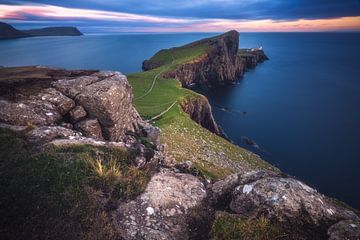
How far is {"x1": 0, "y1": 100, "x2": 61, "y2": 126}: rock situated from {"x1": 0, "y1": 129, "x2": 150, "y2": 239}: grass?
375cm

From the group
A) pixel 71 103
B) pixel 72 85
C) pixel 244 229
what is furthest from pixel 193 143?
pixel 244 229

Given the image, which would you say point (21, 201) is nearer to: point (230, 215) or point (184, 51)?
point (230, 215)

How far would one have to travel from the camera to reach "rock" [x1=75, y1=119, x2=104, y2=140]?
1694 centimetres

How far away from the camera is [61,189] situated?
834 cm

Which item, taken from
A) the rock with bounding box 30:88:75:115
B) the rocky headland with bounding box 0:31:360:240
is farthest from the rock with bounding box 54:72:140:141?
the rocky headland with bounding box 0:31:360:240

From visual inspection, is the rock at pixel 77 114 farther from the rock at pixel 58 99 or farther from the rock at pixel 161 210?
the rock at pixel 161 210

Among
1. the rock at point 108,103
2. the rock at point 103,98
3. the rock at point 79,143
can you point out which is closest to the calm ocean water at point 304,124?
the rock at point 108,103

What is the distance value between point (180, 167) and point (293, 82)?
136 metres

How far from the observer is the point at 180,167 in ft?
44.3

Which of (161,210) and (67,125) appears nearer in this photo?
(161,210)

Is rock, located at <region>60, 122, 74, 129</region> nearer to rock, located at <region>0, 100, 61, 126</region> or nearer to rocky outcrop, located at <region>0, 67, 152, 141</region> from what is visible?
rocky outcrop, located at <region>0, 67, 152, 141</region>

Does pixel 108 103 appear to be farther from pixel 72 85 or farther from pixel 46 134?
pixel 46 134

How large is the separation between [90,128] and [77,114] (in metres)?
1.40

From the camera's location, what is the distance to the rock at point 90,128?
1694 centimetres
